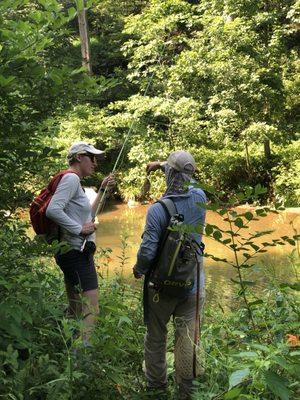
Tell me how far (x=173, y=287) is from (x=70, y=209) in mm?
800

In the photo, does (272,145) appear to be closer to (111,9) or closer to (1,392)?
(111,9)

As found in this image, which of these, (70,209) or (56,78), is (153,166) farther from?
(56,78)

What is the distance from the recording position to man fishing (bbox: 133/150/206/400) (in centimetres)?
272

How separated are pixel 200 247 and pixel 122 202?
537 inches

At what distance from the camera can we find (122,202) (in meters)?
16.3

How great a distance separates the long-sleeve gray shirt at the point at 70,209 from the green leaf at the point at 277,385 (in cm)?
165

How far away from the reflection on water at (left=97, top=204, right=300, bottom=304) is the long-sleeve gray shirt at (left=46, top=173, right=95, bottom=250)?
0.84 m

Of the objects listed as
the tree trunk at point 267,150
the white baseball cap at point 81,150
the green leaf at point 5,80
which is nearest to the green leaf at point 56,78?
the green leaf at point 5,80

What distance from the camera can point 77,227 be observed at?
2965mm

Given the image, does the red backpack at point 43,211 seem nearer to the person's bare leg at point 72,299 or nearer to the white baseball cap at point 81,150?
the white baseball cap at point 81,150

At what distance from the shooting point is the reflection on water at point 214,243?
702 cm

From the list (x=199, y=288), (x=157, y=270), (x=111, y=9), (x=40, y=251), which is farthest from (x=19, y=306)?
(x=111, y=9)

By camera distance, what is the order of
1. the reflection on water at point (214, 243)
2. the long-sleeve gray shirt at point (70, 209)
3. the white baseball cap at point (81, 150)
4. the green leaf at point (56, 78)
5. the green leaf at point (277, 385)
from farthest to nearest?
the reflection on water at point (214, 243) → the white baseball cap at point (81, 150) → the long-sleeve gray shirt at point (70, 209) → the green leaf at point (56, 78) → the green leaf at point (277, 385)

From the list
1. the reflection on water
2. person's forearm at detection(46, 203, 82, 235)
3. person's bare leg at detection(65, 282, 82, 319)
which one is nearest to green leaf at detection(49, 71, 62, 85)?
person's forearm at detection(46, 203, 82, 235)
